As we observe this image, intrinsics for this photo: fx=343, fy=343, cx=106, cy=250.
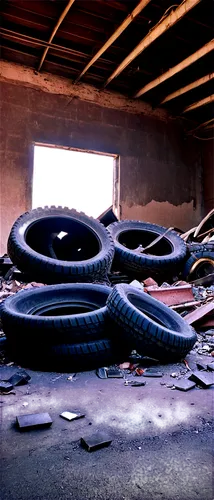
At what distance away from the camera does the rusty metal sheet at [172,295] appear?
404cm

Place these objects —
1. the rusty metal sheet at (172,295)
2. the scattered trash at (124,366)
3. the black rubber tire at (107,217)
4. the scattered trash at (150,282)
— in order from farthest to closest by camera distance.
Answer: the black rubber tire at (107,217)
the scattered trash at (150,282)
the rusty metal sheet at (172,295)
the scattered trash at (124,366)

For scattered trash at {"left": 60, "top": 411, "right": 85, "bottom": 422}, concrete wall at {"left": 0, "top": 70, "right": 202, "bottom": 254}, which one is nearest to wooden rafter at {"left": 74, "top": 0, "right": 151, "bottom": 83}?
concrete wall at {"left": 0, "top": 70, "right": 202, "bottom": 254}

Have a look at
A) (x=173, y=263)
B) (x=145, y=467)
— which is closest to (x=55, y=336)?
(x=145, y=467)

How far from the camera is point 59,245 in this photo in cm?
553

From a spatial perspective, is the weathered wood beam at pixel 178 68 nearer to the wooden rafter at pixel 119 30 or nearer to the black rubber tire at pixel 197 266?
the wooden rafter at pixel 119 30

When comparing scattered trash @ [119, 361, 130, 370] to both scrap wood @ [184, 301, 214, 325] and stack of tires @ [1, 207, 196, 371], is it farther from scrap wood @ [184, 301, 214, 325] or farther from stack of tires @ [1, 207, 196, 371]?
scrap wood @ [184, 301, 214, 325]

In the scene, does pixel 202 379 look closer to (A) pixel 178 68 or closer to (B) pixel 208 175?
(A) pixel 178 68

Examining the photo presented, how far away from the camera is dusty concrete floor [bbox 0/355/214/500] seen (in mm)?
1214

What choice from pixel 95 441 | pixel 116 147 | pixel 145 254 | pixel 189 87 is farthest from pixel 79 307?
Answer: pixel 189 87

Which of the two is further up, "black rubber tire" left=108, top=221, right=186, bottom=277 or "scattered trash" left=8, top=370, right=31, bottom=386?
"black rubber tire" left=108, top=221, right=186, bottom=277

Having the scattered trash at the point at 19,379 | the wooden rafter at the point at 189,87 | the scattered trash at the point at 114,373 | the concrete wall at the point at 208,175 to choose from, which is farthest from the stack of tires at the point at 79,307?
the concrete wall at the point at 208,175

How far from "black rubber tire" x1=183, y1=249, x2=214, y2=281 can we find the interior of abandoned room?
1.3 inches

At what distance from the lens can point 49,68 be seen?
24.5ft

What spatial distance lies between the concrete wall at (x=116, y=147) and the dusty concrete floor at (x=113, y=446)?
5308 mm
